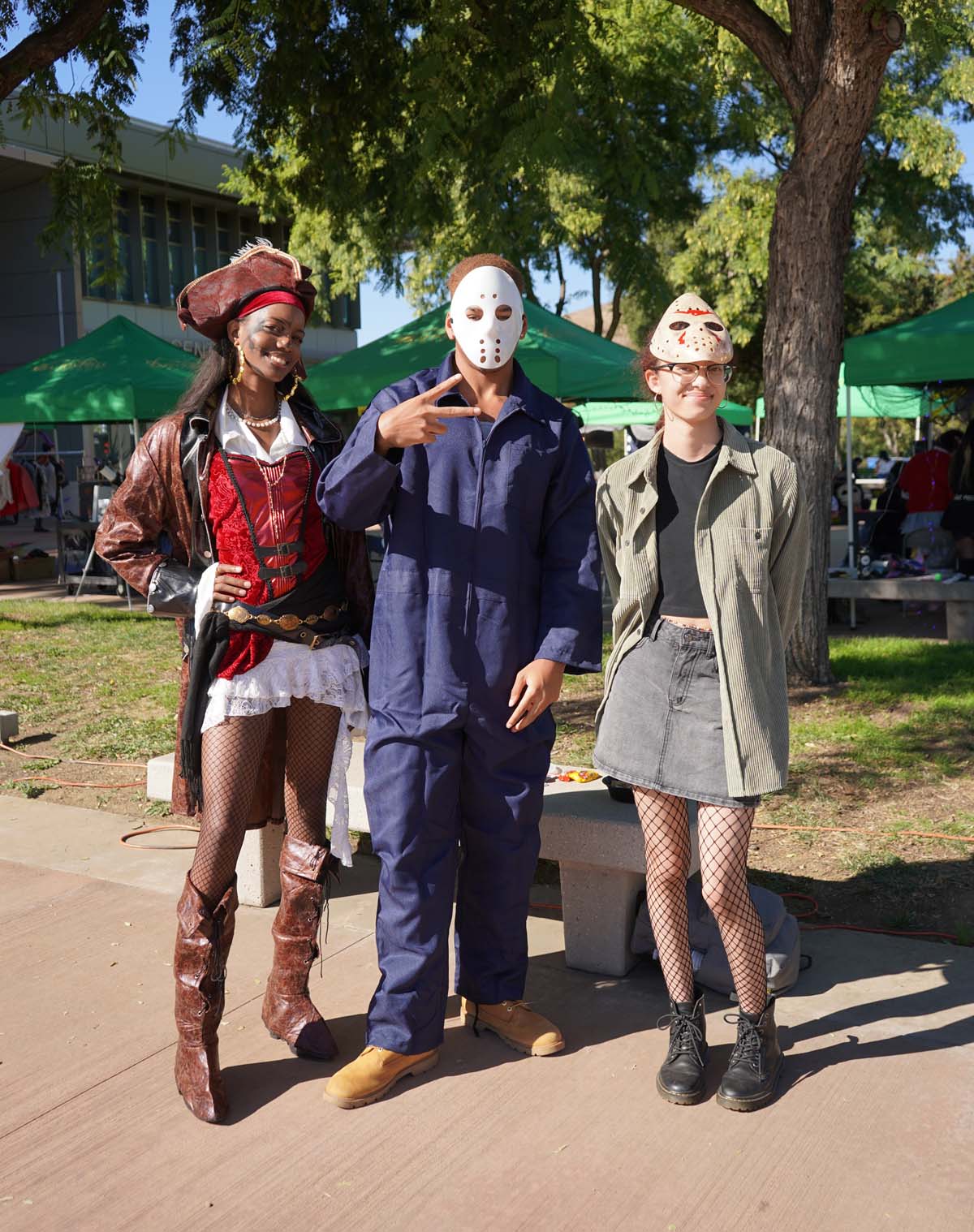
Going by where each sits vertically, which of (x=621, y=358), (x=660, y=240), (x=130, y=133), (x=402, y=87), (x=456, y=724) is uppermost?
(x=130, y=133)

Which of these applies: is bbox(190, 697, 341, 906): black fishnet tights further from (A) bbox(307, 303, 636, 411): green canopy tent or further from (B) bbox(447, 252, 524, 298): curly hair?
(A) bbox(307, 303, 636, 411): green canopy tent

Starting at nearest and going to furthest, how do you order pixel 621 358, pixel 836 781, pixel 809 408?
1. pixel 836 781
2. pixel 809 408
3. pixel 621 358

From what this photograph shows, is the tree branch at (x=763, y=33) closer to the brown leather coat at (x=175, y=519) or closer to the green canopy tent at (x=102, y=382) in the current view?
the brown leather coat at (x=175, y=519)

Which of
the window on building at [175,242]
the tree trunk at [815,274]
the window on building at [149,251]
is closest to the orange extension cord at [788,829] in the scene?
the tree trunk at [815,274]

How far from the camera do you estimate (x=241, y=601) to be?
326cm

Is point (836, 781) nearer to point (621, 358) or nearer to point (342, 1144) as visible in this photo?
point (342, 1144)

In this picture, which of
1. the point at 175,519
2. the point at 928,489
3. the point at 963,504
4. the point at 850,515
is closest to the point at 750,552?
the point at 175,519

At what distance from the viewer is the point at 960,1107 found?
10.2ft

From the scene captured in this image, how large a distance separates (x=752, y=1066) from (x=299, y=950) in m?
1.25

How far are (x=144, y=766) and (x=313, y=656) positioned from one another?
11.8ft

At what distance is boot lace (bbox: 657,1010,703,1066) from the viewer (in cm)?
326

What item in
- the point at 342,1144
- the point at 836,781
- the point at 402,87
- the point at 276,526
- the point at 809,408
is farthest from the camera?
the point at 402,87

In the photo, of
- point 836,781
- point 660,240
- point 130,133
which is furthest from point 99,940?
point 130,133

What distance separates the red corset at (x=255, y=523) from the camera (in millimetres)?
3252
